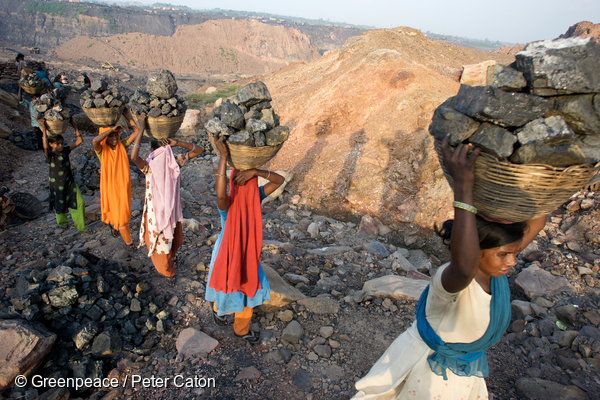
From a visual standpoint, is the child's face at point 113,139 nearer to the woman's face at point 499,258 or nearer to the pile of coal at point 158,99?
the pile of coal at point 158,99

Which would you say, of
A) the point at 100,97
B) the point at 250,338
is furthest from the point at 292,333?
the point at 100,97

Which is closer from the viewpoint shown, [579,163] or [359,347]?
[579,163]

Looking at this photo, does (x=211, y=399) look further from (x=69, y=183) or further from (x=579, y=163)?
(x=69, y=183)

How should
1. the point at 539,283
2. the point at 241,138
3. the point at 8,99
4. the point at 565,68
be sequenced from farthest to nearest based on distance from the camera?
the point at 8,99, the point at 539,283, the point at 241,138, the point at 565,68

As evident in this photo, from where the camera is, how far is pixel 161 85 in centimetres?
342

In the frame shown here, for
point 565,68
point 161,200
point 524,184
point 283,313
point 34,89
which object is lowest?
point 283,313

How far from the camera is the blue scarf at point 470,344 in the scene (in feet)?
4.88

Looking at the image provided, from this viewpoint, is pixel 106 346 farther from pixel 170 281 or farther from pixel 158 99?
pixel 158 99

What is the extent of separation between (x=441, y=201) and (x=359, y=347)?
10.9ft

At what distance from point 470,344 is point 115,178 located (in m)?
4.17

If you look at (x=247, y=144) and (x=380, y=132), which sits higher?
(x=247, y=144)

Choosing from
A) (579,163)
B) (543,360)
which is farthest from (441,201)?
(579,163)

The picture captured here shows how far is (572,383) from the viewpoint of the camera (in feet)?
8.96

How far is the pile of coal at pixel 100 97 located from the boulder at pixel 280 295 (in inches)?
112
